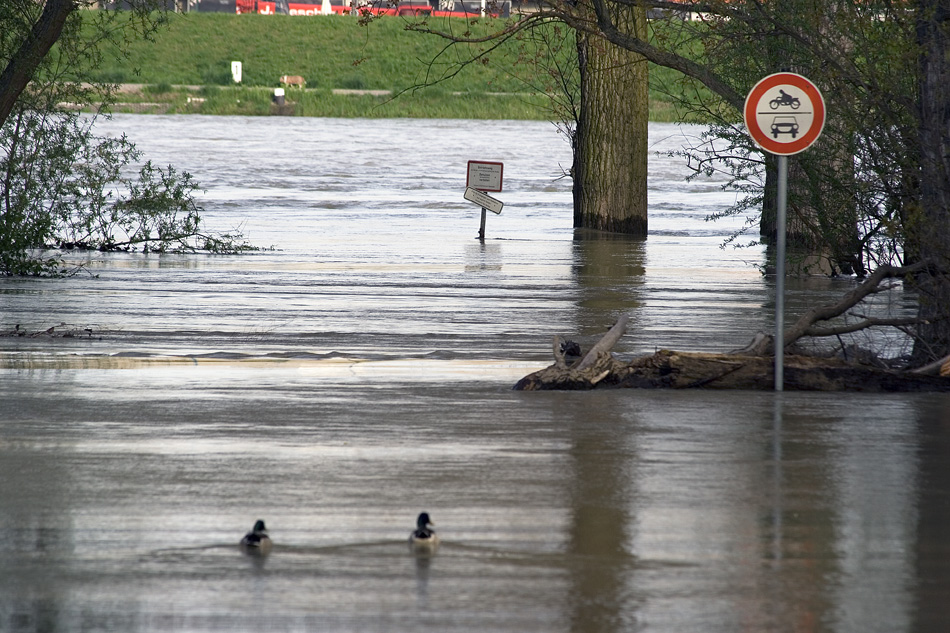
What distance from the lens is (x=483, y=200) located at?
23062 millimetres

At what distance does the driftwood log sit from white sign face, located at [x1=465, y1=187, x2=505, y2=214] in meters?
13.3

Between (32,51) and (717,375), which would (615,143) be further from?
(717,375)

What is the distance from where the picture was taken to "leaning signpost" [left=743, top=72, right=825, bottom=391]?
31.5ft

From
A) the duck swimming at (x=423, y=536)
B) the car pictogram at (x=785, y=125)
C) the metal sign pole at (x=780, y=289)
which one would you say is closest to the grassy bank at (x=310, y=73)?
the car pictogram at (x=785, y=125)

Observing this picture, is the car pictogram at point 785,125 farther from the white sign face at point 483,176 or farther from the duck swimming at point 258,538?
the white sign face at point 483,176

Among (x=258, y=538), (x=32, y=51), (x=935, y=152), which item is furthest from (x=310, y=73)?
(x=258, y=538)

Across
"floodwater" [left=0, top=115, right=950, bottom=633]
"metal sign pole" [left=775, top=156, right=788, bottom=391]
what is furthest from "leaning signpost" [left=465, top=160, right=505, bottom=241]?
"metal sign pole" [left=775, top=156, right=788, bottom=391]

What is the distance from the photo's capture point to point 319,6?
11619cm

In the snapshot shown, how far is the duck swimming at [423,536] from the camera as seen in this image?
5.78m

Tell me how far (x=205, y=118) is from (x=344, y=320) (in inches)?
2457

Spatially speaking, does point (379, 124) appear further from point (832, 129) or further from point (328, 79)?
point (832, 129)

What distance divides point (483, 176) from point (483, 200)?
54cm

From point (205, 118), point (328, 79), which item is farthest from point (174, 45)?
point (205, 118)

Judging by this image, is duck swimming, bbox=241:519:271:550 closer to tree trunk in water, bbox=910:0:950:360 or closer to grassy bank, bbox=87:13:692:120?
tree trunk in water, bbox=910:0:950:360
